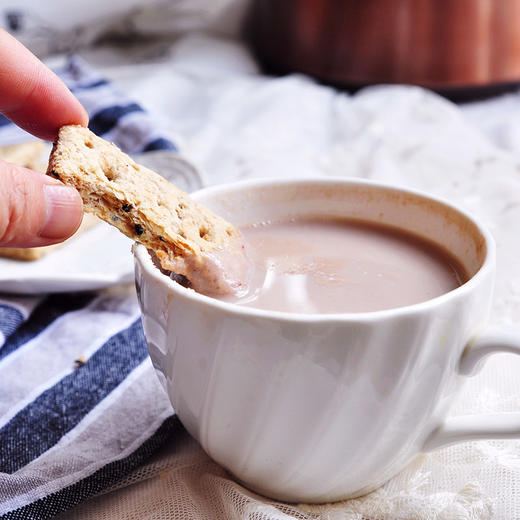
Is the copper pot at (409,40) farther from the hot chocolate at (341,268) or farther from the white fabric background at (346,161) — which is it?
the hot chocolate at (341,268)

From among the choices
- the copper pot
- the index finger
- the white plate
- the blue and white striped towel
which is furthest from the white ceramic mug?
the copper pot

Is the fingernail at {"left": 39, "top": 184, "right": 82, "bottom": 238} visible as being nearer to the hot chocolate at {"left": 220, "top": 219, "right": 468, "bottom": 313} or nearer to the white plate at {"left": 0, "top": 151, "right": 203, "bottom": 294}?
the hot chocolate at {"left": 220, "top": 219, "right": 468, "bottom": 313}

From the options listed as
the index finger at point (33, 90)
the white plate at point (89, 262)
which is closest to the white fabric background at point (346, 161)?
the white plate at point (89, 262)

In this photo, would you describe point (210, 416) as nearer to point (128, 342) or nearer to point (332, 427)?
point (332, 427)

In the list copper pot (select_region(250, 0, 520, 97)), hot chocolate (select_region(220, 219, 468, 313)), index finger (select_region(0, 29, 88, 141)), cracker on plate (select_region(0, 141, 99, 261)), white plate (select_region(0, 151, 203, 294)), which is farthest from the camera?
copper pot (select_region(250, 0, 520, 97))

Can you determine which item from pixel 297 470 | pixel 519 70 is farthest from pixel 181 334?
pixel 519 70

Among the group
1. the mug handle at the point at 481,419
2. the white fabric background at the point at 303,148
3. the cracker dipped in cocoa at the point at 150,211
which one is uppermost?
the cracker dipped in cocoa at the point at 150,211
